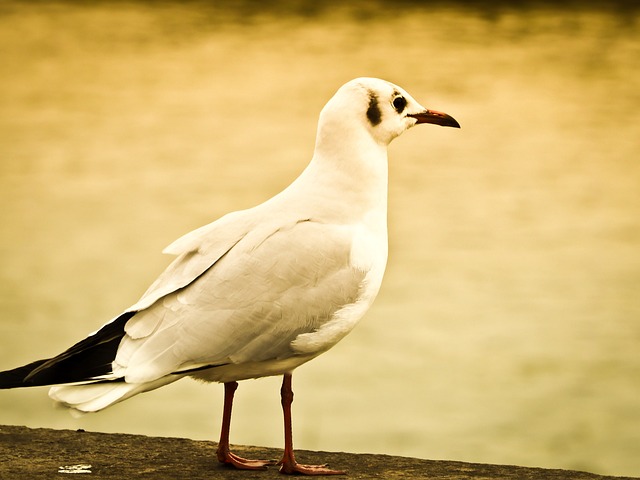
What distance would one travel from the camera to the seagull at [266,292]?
150 inches

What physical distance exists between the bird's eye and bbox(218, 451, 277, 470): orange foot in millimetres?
1237

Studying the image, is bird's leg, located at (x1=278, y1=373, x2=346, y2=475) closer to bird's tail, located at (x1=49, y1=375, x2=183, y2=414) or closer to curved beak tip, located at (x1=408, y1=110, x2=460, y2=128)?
bird's tail, located at (x1=49, y1=375, x2=183, y2=414)

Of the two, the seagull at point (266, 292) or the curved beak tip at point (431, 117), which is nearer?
the seagull at point (266, 292)

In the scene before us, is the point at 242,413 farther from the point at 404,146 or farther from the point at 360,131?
the point at 404,146

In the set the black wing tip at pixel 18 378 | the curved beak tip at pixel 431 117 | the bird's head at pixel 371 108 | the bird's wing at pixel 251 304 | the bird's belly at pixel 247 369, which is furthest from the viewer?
the curved beak tip at pixel 431 117

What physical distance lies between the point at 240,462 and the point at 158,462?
27 cm

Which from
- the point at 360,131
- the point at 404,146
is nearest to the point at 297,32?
the point at 404,146

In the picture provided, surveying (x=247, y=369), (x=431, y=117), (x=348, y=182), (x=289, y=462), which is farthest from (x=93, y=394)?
(x=431, y=117)

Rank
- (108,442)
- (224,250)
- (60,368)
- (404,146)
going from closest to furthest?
(60,368) → (224,250) → (108,442) → (404,146)

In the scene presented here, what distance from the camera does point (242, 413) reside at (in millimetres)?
7988

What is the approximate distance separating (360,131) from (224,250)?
0.62 m

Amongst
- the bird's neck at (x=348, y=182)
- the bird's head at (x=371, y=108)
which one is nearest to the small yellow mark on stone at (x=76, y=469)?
the bird's neck at (x=348, y=182)

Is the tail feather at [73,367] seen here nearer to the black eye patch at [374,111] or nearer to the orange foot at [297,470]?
the orange foot at [297,470]

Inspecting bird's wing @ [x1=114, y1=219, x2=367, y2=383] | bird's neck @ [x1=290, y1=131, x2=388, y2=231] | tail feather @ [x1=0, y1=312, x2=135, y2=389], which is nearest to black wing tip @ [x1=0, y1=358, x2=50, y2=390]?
tail feather @ [x1=0, y1=312, x2=135, y2=389]
